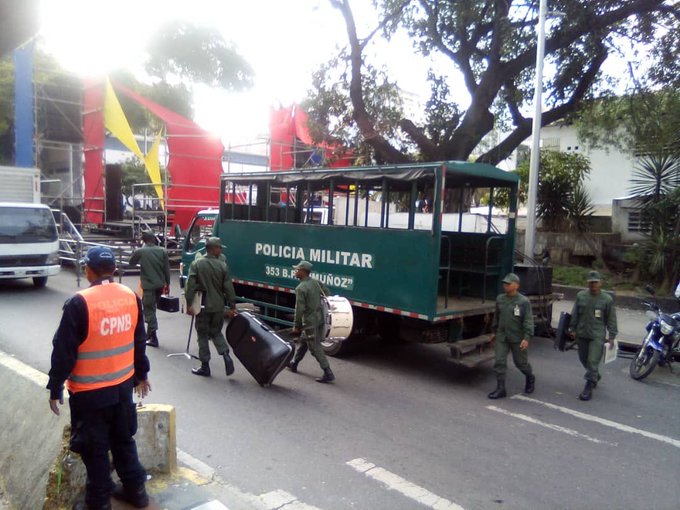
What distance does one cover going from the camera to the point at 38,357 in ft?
23.6

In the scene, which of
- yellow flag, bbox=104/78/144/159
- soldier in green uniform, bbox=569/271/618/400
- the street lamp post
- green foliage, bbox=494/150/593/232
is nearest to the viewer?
soldier in green uniform, bbox=569/271/618/400

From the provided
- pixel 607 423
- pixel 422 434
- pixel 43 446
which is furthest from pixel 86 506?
pixel 607 423

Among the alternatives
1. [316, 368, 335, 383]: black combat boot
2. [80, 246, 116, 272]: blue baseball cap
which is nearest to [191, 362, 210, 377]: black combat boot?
[316, 368, 335, 383]: black combat boot

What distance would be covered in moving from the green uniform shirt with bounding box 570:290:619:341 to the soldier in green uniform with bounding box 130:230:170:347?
5.56 meters

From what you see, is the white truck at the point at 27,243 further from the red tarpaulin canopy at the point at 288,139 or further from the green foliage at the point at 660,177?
the green foliage at the point at 660,177

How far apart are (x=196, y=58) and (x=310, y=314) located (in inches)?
1026

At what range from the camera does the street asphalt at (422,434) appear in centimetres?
409

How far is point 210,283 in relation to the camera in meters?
6.74

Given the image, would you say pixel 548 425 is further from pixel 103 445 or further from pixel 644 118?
pixel 644 118

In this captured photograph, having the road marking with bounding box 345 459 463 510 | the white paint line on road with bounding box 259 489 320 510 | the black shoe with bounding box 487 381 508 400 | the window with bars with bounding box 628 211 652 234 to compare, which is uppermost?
the window with bars with bounding box 628 211 652 234

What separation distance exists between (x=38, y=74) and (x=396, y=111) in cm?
1596

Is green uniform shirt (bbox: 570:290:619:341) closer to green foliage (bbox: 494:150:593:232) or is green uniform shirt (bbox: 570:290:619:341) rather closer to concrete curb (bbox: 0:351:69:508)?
concrete curb (bbox: 0:351:69:508)

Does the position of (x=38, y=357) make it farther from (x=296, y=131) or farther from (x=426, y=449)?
(x=296, y=131)

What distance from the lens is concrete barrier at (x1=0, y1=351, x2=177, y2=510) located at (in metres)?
3.31
